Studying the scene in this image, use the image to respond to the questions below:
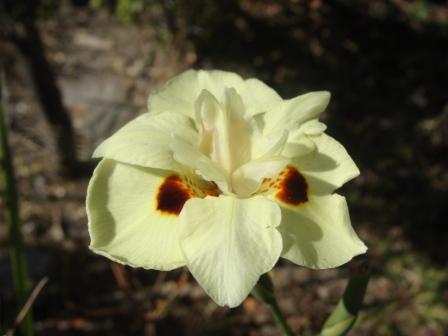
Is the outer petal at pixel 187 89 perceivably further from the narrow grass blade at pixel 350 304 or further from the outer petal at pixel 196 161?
the narrow grass blade at pixel 350 304

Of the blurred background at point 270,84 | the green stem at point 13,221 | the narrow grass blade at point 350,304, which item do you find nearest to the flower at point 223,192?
the narrow grass blade at point 350,304

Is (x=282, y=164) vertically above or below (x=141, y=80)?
above

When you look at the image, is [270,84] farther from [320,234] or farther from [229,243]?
[229,243]

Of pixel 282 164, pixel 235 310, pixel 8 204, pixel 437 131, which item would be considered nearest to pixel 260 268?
pixel 282 164

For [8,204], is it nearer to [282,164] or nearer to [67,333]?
[282,164]

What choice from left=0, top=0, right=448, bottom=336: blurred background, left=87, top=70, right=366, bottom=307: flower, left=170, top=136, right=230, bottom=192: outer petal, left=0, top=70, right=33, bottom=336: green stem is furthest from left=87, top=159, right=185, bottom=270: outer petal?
left=0, top=0, right=448, bottom=336: blurred background
